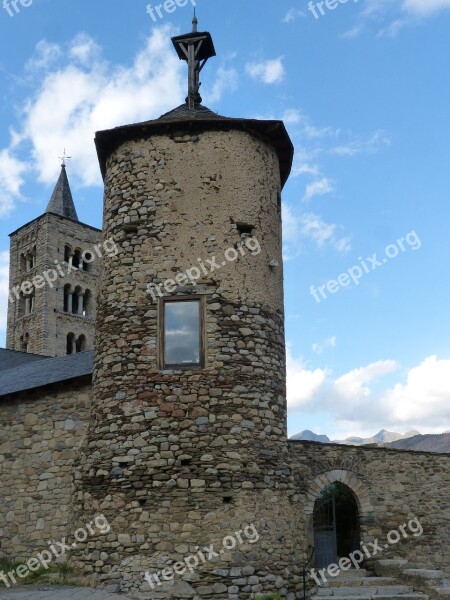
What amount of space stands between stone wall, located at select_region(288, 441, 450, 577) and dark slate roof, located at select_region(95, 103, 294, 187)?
5.84 meters

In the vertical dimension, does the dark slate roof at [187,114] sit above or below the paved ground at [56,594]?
above

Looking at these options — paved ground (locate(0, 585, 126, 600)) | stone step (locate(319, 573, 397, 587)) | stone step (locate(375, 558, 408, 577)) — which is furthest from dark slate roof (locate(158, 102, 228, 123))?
stone step (locate(375, 558, 408, 577))

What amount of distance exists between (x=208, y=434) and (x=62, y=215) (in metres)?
43.9

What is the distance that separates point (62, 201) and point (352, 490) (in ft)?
141

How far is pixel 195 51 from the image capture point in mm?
13703

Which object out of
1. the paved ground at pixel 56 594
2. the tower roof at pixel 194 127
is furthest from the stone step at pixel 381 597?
the tower roof at pixel 194 127

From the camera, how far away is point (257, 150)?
11.9 m

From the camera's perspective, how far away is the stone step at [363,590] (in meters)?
11.7

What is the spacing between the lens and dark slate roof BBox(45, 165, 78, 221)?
5250 centimetres

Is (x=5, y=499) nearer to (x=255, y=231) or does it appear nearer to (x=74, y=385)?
(x=74, y=385)

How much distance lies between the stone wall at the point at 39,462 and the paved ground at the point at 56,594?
2036 mm

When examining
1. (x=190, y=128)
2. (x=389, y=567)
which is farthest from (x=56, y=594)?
(x=190, y=128)

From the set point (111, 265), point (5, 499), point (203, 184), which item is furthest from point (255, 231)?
point (5, 499)

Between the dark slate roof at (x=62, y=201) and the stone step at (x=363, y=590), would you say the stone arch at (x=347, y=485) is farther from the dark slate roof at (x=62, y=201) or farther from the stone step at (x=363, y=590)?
the dark slate roof at (x=62, y=201)
